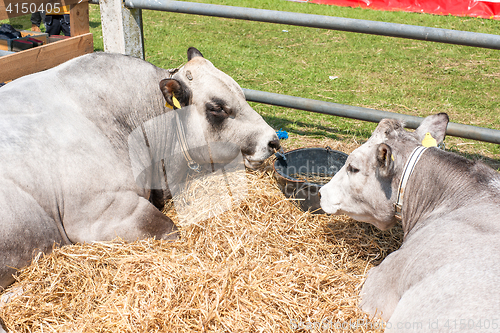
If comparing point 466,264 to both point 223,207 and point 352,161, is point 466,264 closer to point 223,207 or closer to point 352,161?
point 352,161

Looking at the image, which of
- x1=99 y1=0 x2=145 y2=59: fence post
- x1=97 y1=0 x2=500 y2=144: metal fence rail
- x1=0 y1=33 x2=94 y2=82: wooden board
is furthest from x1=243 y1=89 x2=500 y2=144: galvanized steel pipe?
x1=0 y1=33 x2=94 y2=82: wooden board

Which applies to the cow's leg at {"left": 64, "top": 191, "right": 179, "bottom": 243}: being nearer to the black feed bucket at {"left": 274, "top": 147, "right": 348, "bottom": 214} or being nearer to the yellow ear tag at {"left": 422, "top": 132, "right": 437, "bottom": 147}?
the black feed bucket at {"left": 274, "top": 147, "right": 348, "bottom": 214}

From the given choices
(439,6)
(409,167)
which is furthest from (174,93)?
(439,6)

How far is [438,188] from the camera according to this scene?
300cm

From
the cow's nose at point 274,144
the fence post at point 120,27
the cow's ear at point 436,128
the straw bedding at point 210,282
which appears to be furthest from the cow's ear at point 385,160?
the fence post at point 120,27

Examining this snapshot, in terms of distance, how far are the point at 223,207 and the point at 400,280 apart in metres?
1.74

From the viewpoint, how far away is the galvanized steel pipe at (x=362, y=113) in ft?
15.0

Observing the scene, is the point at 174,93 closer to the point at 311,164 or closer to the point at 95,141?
the point at 95,141

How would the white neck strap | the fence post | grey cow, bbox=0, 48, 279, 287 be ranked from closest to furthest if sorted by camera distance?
1. the white neck strap
2. grey cow, bbox=0, 48, 279, 287
3. the fence post

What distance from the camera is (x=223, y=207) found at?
397 centimetres

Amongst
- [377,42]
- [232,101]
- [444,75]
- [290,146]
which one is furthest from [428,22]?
[232,101]

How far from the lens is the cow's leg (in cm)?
341

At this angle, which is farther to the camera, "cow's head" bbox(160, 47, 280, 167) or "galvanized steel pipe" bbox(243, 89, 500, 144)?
"galvanized steel pipe" bbox(243, 89, 500, 144)

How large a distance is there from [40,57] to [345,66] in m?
6.48
